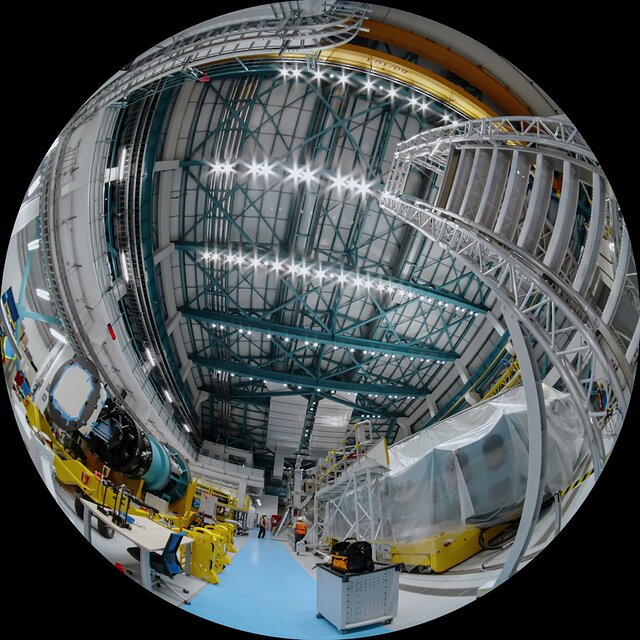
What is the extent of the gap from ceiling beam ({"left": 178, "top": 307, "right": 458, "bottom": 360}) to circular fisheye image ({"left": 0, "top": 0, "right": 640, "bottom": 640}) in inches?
0.9

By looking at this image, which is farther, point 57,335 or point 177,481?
point 177,481

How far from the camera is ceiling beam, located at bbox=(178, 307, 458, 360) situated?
9.04 ft

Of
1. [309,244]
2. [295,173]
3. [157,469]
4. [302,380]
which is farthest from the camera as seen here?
[302,380]

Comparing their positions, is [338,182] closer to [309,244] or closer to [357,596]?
[309,244]

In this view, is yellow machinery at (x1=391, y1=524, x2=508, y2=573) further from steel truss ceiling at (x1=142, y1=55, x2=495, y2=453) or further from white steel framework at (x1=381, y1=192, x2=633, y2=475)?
white steel framework at (x1=381, y1=192, x2=633, y2=475)

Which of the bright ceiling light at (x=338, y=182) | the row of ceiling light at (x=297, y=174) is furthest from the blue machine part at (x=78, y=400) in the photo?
the bright ceiling light at (x=338, y=182)

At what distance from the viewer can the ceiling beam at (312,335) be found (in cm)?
276

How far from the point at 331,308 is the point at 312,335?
0.33 metres

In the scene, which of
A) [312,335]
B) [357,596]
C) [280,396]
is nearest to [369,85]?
[312,335]

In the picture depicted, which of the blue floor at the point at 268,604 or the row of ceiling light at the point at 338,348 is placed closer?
the blue floor at the point at 268,604

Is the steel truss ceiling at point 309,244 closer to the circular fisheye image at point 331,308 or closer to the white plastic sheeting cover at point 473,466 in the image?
the circular fisheye image at point 331,308

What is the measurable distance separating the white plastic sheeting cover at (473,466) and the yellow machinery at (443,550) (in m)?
0.05

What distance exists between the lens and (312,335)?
2885 millimetres

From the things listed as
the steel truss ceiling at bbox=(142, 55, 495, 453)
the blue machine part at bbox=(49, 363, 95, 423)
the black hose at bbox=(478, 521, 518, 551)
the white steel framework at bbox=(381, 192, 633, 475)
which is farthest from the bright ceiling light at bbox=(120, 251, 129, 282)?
the black hose at bbox=(478, 521, 518, 551)
